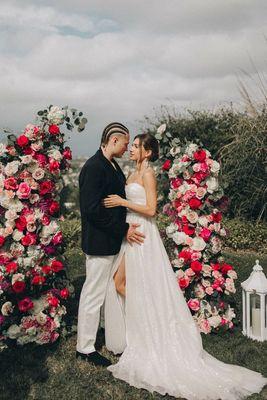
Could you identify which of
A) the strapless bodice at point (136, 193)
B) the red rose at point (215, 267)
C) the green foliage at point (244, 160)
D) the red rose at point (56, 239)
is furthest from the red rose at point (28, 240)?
the green foliage at point (244, 160)

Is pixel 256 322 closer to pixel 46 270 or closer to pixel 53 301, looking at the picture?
pixel 53 301

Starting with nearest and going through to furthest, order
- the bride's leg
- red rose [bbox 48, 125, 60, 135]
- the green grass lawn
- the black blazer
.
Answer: the green grass lawn → the black blazer → the bride's leg → red rose [bbox 48, 125, 60, 135]

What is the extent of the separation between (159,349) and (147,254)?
0.86m

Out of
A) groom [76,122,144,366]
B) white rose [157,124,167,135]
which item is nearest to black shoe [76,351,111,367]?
groom [76,122,144,366]

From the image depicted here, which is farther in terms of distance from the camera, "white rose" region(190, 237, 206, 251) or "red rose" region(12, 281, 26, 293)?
"white rose" region(190, 237, 206, 251)

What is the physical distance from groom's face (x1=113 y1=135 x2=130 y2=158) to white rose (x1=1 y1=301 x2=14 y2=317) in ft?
5.97

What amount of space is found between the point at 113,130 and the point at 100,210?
2.42ft

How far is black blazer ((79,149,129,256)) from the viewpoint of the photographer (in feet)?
14.6

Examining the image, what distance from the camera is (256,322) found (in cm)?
545

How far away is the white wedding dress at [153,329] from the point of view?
4328mm

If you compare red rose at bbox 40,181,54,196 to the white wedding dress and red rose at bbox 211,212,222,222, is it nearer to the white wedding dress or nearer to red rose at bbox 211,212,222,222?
the white wedding dress

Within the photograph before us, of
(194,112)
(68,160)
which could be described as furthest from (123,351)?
(194,112)

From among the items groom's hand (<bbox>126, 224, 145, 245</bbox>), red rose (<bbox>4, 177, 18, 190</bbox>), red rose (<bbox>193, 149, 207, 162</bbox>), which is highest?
red rose (<bbox>193, 149, 207, 162</bbox>)

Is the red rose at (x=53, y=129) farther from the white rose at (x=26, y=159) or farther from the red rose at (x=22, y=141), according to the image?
the white rose at (x=26, y=159)
